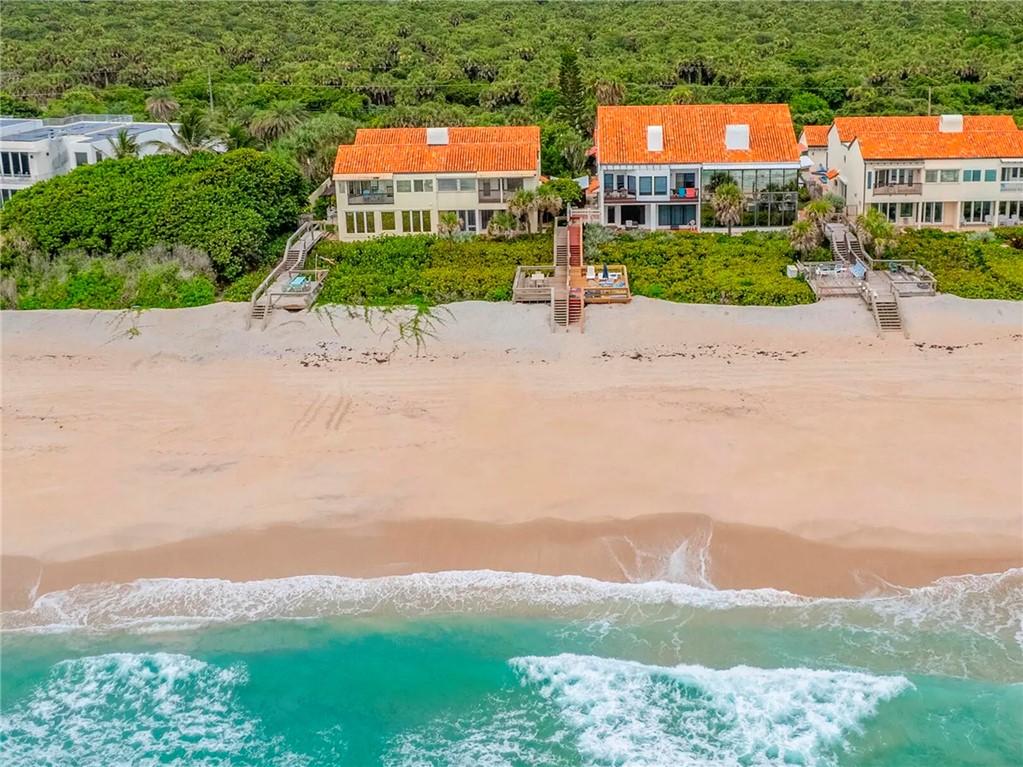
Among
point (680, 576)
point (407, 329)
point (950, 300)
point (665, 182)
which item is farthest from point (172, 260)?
point (950, 300)

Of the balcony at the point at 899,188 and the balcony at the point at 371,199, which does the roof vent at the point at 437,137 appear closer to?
the balcony at the point at 371,199

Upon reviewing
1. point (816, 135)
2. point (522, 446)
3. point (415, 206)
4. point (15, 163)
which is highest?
point (816, 135)

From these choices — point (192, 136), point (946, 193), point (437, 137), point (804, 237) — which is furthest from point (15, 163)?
point (946, 193)

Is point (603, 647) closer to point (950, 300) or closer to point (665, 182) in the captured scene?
point (950, 300)

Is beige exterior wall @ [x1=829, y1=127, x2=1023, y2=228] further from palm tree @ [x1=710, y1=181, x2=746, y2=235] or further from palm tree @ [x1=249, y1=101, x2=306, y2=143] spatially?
palm tree @ [x1=249, y1=101, x2=306, y2=143]

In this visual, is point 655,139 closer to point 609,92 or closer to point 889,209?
point 889,209
